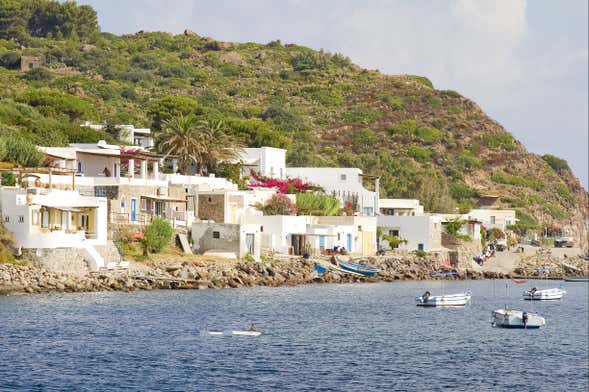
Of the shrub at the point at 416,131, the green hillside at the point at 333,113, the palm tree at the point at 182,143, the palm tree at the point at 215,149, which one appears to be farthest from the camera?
the shrub at the point at 416,131

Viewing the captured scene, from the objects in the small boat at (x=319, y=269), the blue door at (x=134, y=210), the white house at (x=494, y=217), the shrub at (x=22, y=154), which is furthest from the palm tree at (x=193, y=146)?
the white house at (x=494, y=217)

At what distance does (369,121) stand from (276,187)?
8070 centimetres

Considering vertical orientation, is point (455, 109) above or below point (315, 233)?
above

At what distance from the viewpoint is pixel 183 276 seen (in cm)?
7425

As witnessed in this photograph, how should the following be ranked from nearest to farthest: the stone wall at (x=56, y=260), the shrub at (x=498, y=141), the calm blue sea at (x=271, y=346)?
the calm blue sea at (x=271, y=346)
the stone wall at (x=56, y=260)
the shrub at (x=498, y=141)

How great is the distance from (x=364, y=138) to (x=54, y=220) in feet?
343

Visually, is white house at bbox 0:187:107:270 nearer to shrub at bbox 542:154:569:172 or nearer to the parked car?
the parked car

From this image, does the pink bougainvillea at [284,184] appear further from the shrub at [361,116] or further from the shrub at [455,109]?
the shrub at [455,109]

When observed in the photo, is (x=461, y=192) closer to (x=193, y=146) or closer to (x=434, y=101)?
(x=434, y=101)

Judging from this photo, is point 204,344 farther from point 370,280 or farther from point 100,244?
point 370,280

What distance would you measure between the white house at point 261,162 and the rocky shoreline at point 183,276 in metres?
15.0

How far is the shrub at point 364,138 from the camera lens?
172m

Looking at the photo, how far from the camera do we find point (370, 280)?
91938mm

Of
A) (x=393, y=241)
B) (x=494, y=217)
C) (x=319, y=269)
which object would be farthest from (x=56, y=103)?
(x=494, y=217)
